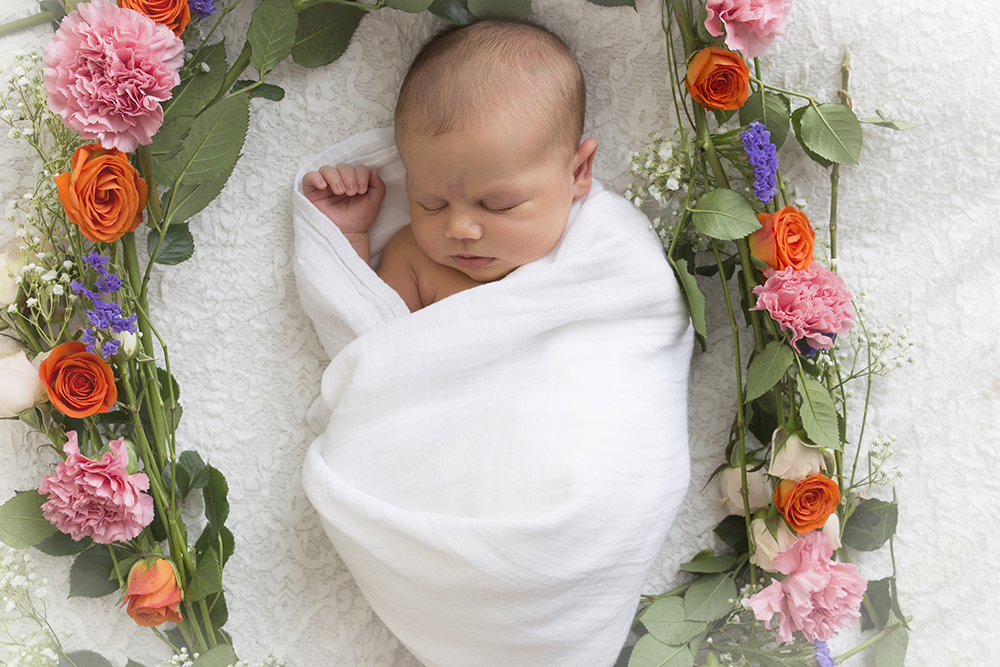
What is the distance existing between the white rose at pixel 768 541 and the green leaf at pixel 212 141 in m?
1.02

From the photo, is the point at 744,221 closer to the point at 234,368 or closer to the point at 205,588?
the point at 234,368

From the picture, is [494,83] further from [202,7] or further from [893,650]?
[893,650]

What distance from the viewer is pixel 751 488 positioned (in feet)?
3.98

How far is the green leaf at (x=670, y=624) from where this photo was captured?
1.19 metres

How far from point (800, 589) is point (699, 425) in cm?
33

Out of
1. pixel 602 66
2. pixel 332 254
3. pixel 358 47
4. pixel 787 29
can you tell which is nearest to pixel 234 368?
pixel 332 254

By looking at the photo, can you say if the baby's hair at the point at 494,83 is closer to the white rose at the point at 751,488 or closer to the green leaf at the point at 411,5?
the green leaf at the point at 411,5

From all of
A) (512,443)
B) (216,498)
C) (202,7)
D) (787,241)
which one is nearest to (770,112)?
(787,241)

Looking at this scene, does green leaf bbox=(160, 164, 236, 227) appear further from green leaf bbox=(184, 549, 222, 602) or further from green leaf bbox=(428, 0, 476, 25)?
green leaf bbox=(184, 549, 222, 602)

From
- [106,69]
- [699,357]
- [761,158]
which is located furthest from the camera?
[699,357]

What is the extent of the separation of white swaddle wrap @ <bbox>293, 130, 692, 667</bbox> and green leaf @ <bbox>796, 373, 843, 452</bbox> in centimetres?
20

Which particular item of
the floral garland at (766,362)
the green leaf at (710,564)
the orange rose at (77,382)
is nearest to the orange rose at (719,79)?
the floral garland at (766,362)

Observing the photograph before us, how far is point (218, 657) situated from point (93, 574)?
0.25 m

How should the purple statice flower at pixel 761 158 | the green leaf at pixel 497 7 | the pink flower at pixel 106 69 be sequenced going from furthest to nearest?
the green leaf at pixel 497 7, the purple statice flower at pixel 761 158, the pink flower at pixel 106 69
